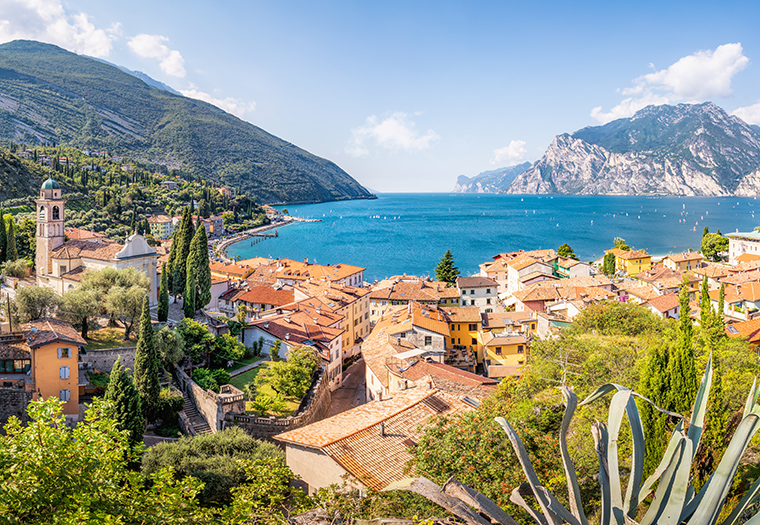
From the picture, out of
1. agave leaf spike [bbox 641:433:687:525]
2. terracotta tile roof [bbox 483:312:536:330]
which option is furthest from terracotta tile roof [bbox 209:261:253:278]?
agave leaf spike [bbox 641:433:687:525]

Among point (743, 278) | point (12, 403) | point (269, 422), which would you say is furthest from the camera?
point (743, 278)

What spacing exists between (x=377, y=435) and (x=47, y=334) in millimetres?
13778

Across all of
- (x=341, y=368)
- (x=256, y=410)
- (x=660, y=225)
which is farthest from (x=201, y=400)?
(x=660, y=225)

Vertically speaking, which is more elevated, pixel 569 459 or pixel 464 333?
pixel 569 459

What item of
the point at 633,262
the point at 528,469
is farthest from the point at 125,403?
the point at 633,262

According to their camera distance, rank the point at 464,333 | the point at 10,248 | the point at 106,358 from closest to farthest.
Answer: the point at 106,358 < the point at 10,248 < the point at 464,333

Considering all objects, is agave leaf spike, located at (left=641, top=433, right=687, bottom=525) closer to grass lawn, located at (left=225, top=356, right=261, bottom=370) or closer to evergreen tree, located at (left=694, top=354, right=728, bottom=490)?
evergreen tree, located at (left=694, top=354, right=728, bottom=490)

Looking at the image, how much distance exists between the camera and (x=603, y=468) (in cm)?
468

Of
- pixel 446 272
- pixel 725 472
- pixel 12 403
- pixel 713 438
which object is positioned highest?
pixel 725 472

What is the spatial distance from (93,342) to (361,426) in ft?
52.9

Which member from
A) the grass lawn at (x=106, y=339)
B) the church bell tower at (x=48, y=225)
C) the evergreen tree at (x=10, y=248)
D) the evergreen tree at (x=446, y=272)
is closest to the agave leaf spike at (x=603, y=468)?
the grass lawn at (x=106, y=339)

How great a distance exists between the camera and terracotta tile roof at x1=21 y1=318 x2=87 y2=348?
1888cm

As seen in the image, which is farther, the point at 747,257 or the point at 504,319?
the point at 747,257

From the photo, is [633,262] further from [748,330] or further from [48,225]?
[48,225]
